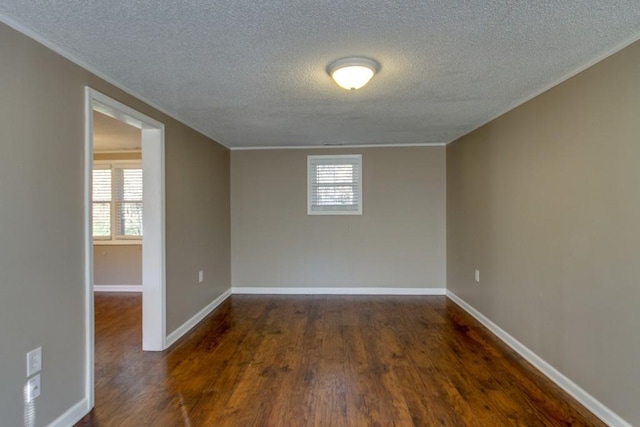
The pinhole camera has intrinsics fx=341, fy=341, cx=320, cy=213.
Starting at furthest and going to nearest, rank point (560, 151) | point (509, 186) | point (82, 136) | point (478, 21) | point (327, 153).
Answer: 1. point (327, 153)
2. point (509, 186)
3. point (560, 151)
4. point (82, 136)
5. point (478, 21)

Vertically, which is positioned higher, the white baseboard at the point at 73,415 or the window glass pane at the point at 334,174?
the window glass pane at the point at 334,174

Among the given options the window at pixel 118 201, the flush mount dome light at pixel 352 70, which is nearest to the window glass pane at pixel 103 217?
the window at pixel 118 201

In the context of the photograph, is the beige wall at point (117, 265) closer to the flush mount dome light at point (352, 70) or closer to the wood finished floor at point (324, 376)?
the wood finished floor at point (324, 376)

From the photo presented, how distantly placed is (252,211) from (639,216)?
4.37 metres

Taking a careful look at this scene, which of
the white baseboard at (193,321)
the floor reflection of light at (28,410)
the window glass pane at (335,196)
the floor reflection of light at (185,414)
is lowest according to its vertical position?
the floor reflection of light at (185,414)

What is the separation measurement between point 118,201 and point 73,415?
13.2 ft

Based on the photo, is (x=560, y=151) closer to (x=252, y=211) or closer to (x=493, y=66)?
(x=493, y=66)

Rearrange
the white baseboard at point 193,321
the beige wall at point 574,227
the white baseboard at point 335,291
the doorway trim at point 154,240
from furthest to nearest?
the white baseboard at point 335,291 < the white baseboard at point 193,321 < the doorway trim at point 154,240 < the beige wall at point 574,227

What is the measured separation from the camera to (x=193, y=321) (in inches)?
150

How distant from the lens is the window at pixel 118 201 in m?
5.43

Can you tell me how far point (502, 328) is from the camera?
11.0 ft

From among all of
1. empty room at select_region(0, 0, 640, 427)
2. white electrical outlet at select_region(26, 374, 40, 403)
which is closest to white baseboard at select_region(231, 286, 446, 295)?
empty room at select_region(0, 0, 640, 427)

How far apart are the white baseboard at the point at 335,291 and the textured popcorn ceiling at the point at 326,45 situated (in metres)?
2.80

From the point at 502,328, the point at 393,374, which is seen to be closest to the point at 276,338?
the point at 393,374
